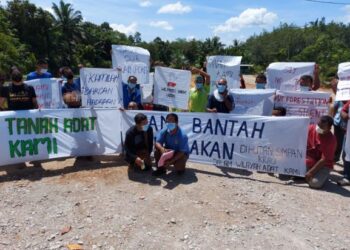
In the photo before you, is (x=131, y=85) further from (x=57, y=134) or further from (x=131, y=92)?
(x=57, y=134)

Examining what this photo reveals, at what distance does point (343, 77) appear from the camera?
8008 mm

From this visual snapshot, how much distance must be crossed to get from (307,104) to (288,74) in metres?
1.65

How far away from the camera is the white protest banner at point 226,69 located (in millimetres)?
10312

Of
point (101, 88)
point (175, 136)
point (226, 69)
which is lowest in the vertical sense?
point (175, 136)

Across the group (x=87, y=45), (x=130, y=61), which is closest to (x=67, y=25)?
(x=87, y=45)

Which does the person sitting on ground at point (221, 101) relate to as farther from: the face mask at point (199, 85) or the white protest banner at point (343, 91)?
the white protest banner at point (343, 91)

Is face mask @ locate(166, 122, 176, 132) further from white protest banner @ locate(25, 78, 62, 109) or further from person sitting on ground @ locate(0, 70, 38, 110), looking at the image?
white protest banner @ locate(25, 78, 62, 109)

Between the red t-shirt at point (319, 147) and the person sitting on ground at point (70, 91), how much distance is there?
15.1ft

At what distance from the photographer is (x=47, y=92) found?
30.3ft

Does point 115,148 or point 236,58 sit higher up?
point 236,58

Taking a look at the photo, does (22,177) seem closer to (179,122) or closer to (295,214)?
(179,122)

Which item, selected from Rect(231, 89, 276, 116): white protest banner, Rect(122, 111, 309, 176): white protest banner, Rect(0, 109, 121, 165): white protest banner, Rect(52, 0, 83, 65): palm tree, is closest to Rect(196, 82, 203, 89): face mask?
Rect(231, 89, 276, 116): white protest banner

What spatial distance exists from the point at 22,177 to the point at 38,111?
1.25m

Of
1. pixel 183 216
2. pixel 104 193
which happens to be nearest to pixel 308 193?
pixel 183 216
